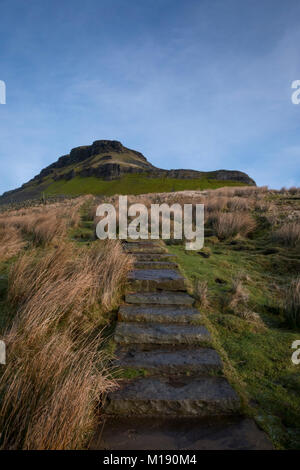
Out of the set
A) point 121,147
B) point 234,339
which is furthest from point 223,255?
point 121,147

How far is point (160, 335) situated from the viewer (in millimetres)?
2668

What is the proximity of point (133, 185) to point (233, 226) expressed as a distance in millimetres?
67463

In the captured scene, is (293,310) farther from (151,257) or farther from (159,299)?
(151,257)

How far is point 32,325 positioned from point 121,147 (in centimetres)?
13610

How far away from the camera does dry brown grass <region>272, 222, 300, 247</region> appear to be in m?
6.93

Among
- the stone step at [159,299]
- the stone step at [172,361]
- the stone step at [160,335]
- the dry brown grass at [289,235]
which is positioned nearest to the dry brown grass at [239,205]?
the dry brown grass at [289,235]

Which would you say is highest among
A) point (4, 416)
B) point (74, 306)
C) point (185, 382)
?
point (74, 306)

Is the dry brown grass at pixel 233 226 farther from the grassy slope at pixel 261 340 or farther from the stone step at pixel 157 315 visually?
the stone step at pixel 157 315

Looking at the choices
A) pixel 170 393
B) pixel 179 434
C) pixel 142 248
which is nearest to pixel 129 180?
pixel 142 248

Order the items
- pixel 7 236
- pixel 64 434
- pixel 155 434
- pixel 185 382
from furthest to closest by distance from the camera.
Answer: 1. pixel 7 236
2. pixel 185 382
3. pixel 155 434
4. pixel 64 434

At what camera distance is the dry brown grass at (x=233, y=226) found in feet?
27.3

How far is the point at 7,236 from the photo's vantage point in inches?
246
